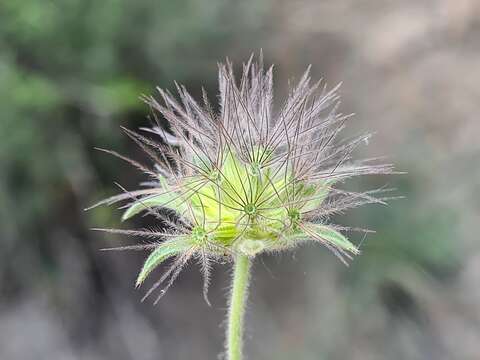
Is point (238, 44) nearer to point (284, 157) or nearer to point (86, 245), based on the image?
point (86, 245)

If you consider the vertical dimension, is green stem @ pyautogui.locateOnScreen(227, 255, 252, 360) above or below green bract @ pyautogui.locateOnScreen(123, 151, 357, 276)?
below

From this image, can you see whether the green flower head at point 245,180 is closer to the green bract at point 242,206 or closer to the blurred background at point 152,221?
the green bract at point 242,206

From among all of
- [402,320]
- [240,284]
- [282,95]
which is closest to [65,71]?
[282,95]

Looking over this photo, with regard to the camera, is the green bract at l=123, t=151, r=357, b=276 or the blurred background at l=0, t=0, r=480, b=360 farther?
the blurred background at l=0, t=0, r=480, b=360

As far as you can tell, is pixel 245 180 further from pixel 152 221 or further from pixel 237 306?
pixel 152 221

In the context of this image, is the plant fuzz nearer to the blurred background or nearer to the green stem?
the green stem

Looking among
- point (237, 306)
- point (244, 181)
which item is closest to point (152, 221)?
point (244, 181)

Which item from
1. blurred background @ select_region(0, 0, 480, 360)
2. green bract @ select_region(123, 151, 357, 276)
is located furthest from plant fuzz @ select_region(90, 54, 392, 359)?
blurred background @ select_region(0, 0, 480, 360)
